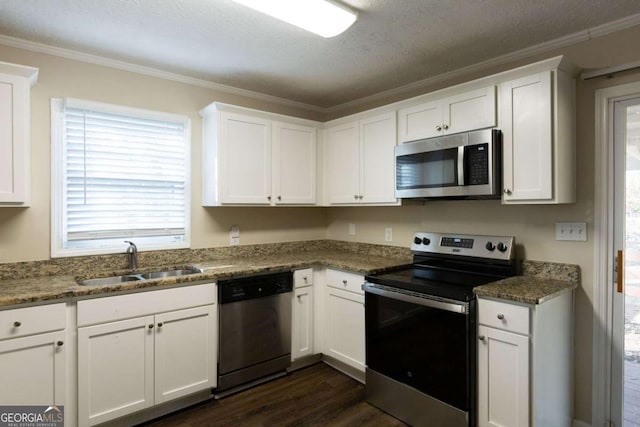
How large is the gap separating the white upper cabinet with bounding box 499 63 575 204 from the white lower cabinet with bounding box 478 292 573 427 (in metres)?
0.64

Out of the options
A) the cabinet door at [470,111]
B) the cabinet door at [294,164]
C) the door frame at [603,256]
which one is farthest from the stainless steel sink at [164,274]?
the door frame at [603,256]

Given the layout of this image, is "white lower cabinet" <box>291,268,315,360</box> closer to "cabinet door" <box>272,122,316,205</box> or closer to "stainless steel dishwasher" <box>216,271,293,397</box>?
"stainless steel dishwasher" <box>216,271,293,397</box>

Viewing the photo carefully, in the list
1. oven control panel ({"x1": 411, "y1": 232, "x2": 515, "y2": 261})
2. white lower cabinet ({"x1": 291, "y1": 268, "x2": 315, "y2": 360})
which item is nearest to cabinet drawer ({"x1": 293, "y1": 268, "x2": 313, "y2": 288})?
white lower cabinet ({"x1": 291, "y1": 268, "x2": 315, "y2": 360})

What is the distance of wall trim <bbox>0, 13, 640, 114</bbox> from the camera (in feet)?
7.06

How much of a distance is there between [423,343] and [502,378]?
0.45 meters

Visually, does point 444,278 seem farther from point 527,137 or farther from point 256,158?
point 256,158

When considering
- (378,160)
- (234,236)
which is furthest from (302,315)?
(378,160)

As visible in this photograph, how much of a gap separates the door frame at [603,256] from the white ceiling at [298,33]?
0.54 m

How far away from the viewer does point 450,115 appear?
2.50 metres

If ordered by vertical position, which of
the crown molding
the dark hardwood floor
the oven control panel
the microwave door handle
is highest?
the crown molding

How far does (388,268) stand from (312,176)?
123 cm

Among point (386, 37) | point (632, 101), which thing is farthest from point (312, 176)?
point (632, 101)

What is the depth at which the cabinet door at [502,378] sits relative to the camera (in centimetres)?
185

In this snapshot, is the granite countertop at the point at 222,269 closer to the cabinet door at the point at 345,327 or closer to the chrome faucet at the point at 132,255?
the chrome faucet at the point at 132,255
